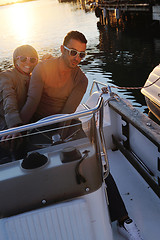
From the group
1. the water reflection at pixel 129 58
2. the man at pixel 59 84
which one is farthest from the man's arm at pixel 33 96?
the water reflection at pixel 129 58

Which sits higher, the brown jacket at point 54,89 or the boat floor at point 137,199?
the brown jacket at point 54,89

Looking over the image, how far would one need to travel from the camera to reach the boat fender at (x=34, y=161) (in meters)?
1.52

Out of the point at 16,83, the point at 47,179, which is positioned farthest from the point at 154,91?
the point at 47,179

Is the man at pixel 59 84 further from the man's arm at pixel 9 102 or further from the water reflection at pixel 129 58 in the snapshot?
the water reflection at pixel 129 58

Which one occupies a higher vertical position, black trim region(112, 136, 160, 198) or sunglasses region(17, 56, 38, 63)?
sunglasses region(17, 56, 38, 63)

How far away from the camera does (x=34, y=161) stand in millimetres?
1531

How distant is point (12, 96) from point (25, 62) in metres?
0.41

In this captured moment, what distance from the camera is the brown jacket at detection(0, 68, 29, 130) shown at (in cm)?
227

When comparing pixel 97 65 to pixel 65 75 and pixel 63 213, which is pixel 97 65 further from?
pixel 63 213

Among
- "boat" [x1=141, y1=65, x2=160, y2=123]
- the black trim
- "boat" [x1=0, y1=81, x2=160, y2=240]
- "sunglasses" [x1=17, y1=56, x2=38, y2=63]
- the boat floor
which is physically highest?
"sunglasses" [x1=17, y1=56, x2=38, y2=63]

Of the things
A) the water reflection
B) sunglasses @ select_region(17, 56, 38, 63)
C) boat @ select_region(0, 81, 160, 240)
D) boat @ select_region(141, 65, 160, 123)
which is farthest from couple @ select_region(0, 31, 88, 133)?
the water reflection

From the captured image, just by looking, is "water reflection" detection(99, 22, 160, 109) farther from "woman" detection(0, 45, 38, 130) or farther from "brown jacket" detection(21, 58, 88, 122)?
"woman" detection(0, 45, 38, 130)

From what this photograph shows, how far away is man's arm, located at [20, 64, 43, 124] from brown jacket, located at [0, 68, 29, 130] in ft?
0.27

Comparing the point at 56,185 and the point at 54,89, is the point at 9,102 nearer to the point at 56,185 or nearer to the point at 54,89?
the point at 54,89
